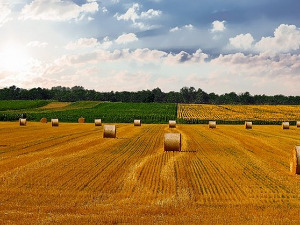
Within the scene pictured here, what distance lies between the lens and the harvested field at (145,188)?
36.3 feet

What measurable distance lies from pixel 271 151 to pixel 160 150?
7.57 meters

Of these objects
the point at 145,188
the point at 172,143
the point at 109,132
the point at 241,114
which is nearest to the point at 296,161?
the point at 145,188

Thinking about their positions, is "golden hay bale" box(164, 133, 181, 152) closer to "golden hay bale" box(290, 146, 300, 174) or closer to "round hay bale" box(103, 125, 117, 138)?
"golden hay bale" box(290, 146, 300, 174)

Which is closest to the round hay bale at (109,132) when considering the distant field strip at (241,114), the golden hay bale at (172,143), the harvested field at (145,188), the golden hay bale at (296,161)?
the harvested field at (145,188)

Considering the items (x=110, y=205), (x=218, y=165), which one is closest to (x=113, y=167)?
(x=218, y=165)

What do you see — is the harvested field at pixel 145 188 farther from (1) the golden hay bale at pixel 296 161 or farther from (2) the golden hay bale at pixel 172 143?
(2) the golden hay bale at pixel 172 143

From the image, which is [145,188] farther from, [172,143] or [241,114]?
[241,114]

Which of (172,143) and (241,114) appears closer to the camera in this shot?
(172,143)

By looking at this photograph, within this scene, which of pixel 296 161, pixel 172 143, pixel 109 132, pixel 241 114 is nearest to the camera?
pixel 296 161

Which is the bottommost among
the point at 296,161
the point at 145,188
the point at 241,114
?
the point at 145,188

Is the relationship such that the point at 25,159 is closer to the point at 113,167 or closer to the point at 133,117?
the point at 113,167

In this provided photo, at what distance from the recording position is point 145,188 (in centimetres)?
1449

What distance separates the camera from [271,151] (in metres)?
26.8

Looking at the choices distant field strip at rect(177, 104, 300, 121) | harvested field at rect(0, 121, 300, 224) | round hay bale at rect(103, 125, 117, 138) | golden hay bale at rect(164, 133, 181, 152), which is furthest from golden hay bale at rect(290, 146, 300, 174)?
distant field strip at rect(177, 104, 300, 121)
